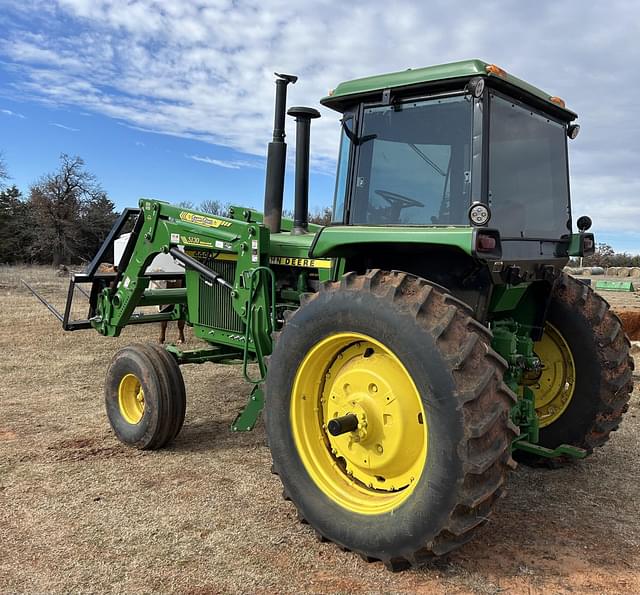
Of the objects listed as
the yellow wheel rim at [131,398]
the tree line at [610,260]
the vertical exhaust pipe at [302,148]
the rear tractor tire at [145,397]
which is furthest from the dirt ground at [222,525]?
the tree line at [610,260]

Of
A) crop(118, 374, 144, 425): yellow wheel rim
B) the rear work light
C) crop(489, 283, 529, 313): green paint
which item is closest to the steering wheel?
the rear work light

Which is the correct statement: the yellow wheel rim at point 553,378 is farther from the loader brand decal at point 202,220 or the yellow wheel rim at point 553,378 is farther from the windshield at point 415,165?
the loader brand decal at point 202,220

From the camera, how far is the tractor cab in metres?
3.24

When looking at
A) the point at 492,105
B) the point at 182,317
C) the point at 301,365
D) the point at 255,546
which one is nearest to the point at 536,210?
the point at 492,105

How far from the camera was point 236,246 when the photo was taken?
465cm

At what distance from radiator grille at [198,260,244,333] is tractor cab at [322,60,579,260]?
1585 mm

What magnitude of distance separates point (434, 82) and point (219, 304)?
2.68 metres

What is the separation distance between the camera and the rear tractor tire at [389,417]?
267 cm

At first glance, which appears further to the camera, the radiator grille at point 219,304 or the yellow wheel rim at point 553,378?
the radiator grille at point 219,304

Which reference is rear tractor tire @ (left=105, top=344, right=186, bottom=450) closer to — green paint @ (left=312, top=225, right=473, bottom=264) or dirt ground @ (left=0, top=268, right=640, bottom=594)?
dirt ground @ (left=0, top=268, right=640, bottom=594)

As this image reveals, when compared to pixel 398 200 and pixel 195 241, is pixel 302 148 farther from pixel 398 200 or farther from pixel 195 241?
pixel 398 200

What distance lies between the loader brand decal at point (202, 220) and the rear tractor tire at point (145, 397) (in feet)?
3.60

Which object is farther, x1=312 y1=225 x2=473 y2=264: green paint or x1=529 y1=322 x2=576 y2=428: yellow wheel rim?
x1=529 y1=322 x2=576 y2=428: yellow wheel rim

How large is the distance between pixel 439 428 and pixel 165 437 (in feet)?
8.82
